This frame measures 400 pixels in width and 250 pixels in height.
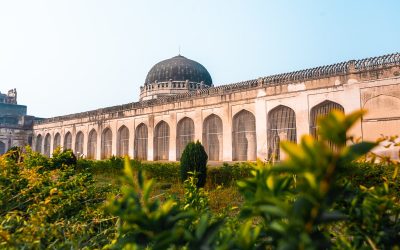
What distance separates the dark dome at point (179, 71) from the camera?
1138 inches

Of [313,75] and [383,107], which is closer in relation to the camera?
[383,107]

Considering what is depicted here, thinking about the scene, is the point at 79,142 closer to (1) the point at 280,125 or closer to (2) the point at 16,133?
(2) the point at 16,133

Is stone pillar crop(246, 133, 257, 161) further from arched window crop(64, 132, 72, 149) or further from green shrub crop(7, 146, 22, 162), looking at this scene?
arched window crop(64, 132, 72, 149)

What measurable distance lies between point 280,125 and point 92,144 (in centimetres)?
1655

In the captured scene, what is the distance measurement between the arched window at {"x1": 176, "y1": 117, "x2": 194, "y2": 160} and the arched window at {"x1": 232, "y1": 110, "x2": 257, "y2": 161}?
3.14 metres

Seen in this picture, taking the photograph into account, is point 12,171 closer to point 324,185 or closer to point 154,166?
point 324,185

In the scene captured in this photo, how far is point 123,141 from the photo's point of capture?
2342 cm

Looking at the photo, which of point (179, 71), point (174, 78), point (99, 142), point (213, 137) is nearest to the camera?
point (213, 137)

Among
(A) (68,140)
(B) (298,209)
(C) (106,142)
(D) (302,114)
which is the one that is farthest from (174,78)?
(B) (298,209)

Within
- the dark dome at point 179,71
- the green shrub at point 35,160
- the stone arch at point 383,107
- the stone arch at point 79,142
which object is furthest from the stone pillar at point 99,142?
the green shrub at point 35,160

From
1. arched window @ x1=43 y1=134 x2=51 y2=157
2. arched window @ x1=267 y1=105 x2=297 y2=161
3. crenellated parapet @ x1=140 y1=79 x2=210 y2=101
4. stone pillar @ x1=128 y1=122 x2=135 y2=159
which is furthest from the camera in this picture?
arched window @ x1=43 y1=134 x2=51 y2=157

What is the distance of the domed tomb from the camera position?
28.2 meters

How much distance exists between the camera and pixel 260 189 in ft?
2.90

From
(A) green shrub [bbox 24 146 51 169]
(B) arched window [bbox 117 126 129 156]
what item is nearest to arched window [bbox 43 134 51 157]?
(B) arched window [bbox 117 126 129 156]
